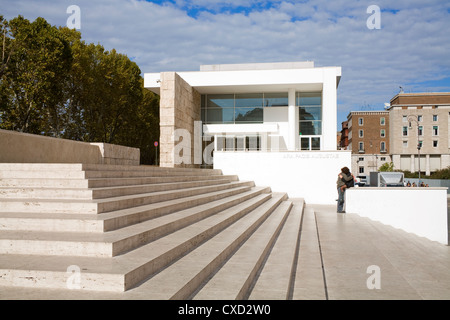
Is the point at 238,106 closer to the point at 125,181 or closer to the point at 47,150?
the point at 47,150

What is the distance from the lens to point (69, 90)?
113 ft

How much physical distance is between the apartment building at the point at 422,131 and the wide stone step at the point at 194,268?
7871 cm

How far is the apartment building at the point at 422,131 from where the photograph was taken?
2997 inches

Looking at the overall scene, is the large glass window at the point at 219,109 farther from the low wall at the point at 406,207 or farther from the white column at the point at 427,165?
the white column at the point at 427,165

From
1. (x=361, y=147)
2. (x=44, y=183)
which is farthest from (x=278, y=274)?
(x=361, y=147)

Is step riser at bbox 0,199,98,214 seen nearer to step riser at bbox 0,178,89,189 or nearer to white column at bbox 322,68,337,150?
step riser at bbox 0,178,89,189

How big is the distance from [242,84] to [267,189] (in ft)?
39.8

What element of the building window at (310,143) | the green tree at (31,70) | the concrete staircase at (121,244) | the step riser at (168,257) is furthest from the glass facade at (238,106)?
the step riser at (168,257)

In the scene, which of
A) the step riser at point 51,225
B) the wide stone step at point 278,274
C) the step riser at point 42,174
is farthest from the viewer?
the step riser at point 42,174

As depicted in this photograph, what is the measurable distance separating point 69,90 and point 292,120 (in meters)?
20.7

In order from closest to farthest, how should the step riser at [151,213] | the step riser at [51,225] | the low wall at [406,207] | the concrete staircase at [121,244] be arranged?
the concrete staircase at [121,244] < the step riser at [51,225] < the step riser at [151,213] < the low wall at [406,207]

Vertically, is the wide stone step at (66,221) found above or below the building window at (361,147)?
below

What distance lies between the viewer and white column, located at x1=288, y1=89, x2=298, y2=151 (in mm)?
29438
